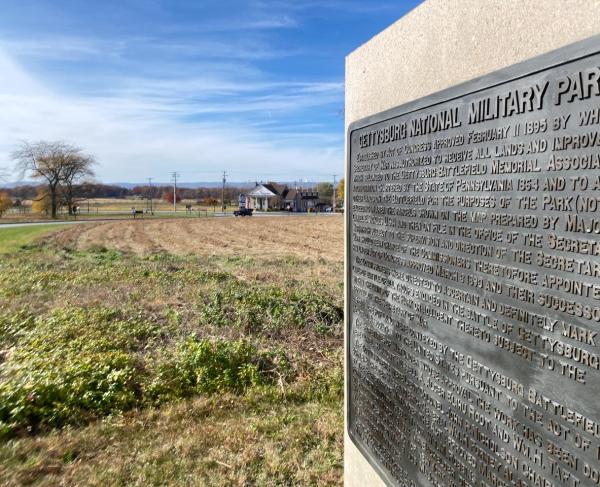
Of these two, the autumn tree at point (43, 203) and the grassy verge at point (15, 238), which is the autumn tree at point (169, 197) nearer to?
the autumn tree at point (43, 203)

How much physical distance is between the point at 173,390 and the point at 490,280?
4.28 metres

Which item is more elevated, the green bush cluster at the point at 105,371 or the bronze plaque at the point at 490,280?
the bronze plaque at the point at 490,280

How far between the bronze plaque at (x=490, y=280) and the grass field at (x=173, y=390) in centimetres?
157

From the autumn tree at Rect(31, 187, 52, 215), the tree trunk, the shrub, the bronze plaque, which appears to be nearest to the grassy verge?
the shrub

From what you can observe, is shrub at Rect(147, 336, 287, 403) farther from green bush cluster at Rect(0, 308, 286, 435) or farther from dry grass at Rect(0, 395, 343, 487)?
dry grass at Rect(0, 395, 343, 487)

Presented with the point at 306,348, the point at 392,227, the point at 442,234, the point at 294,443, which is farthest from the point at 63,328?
the point at 442,234

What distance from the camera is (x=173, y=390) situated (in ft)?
17.9

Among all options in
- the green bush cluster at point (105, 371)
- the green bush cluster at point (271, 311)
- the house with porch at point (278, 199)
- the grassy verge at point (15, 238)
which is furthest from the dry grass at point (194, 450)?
the house with porch at point (278, 199)

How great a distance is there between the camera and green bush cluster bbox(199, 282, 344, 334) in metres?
7.65

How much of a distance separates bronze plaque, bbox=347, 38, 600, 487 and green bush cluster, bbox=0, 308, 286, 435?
2.97 meters

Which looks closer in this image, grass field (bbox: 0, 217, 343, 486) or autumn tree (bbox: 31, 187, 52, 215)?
grass field (bbox: 0, 217, 343, 486)

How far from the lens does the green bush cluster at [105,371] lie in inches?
197

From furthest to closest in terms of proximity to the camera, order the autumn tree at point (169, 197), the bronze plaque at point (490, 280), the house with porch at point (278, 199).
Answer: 1. the autumn tree at point (169, 197)
2. the house with porch at point (278, 199)
3. the bronze plaque at point (490, 280)

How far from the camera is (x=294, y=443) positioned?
4.39 meters
